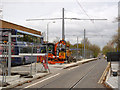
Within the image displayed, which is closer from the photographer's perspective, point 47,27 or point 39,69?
point 39,69

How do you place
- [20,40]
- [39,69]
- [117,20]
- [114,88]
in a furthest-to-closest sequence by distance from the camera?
[20,40], [39,69], [117,20], [114,88]

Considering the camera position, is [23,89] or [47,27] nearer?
[23,89]

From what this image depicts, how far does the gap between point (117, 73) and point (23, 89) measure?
7341 millimetres

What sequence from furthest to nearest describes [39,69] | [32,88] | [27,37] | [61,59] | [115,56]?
[61,59] → [27,37] → [39,69] → [115,56] → [32,88]

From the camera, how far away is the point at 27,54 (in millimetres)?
18906

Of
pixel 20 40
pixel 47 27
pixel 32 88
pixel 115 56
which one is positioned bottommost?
pixel 32 88

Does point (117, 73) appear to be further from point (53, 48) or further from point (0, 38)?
point (53, 48)

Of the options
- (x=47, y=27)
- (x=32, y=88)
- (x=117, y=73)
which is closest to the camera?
(x=32, y=88)

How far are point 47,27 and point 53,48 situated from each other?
9.29 metres

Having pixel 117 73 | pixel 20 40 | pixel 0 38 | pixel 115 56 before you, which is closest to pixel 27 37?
pixel 20 40

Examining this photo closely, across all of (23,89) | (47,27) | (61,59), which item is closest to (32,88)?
(23,89)

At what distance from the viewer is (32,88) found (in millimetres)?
10914

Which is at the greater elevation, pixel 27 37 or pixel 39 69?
pixel 27 37

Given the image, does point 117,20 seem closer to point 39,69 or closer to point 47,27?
point 39,69
